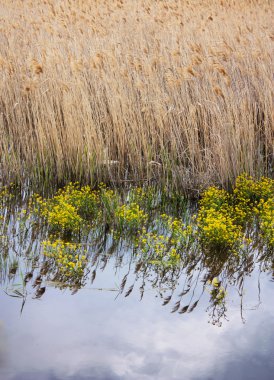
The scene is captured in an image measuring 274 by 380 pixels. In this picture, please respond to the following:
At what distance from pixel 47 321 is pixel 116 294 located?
1.94 ft

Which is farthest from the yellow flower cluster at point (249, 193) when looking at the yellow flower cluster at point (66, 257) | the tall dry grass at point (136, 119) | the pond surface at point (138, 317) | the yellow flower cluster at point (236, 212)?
the yellow flower cluster at point (66, 257)

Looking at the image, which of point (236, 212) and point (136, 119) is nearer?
point (236, 212)

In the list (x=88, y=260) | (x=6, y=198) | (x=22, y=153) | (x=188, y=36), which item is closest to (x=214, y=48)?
(x=188, y=36)

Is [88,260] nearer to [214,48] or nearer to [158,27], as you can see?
[214,48]

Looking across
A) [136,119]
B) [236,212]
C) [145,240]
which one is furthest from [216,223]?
[136,119]

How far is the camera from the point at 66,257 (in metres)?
4.75

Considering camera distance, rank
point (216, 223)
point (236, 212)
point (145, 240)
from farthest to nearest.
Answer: point (236, 212) → point (216, 223) → point (145, 240)

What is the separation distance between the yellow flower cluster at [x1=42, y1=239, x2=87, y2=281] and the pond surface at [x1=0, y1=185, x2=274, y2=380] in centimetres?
5

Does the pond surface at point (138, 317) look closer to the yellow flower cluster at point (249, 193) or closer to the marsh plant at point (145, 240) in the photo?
the marsh plant at point (145, 240)

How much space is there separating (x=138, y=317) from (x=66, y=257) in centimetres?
88

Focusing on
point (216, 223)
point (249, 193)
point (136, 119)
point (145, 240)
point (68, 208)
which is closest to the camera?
point (145, 240)

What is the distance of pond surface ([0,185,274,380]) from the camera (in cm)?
364

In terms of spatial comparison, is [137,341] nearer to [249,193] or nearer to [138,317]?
[138,317]

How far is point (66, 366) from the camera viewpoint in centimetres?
362
